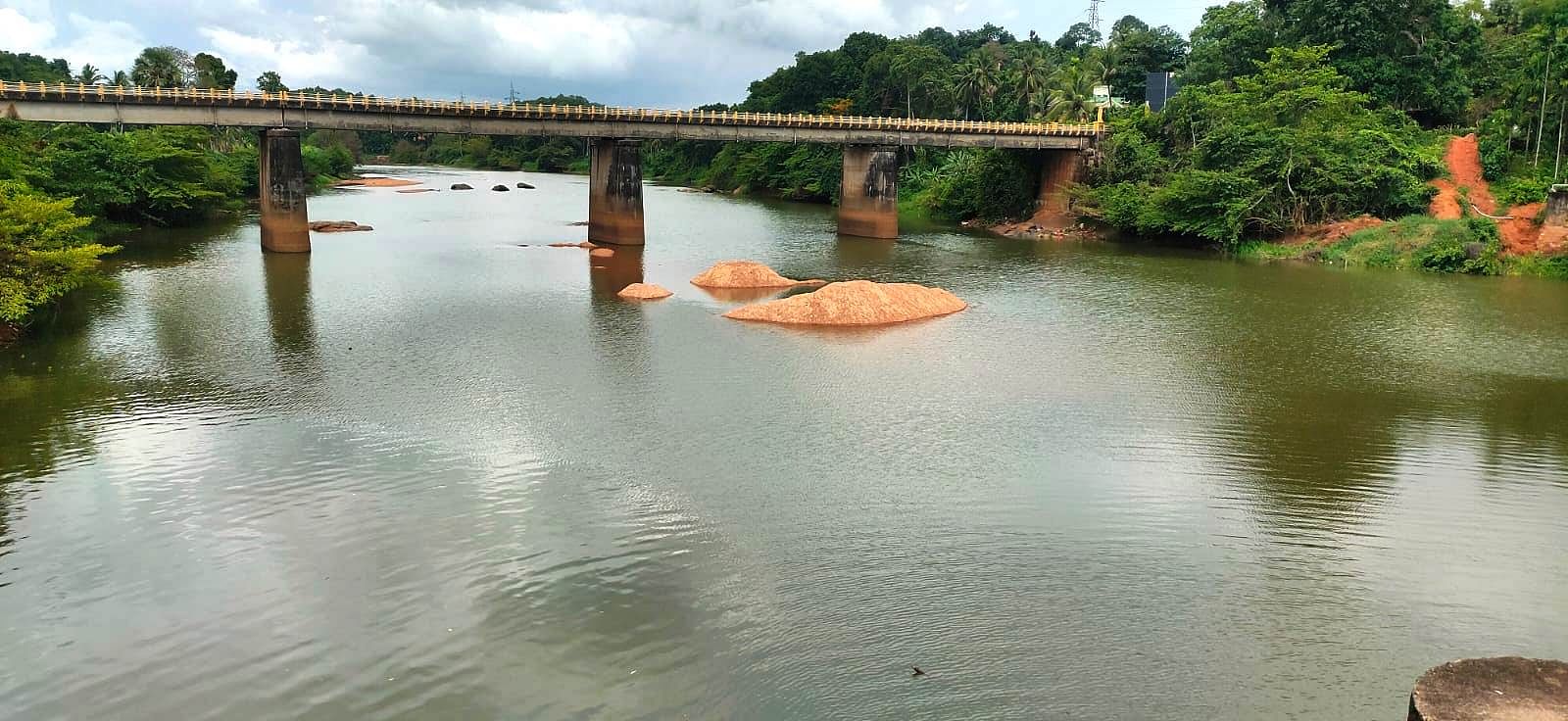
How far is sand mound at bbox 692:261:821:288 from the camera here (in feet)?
143

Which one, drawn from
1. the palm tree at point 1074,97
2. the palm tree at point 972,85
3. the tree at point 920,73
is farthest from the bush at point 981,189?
the tree at point 920,73

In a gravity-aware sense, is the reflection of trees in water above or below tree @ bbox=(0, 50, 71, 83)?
below

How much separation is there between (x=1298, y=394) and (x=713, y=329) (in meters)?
17.0

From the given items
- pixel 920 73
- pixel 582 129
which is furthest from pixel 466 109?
pixel 920 73

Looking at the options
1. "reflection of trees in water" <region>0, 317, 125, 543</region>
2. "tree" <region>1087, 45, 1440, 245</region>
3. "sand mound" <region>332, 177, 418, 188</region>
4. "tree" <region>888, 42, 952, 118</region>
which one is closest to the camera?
"reflection of trees in water" <region>0, 317, 125, 543</region>

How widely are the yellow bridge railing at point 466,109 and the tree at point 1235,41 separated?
10712mm

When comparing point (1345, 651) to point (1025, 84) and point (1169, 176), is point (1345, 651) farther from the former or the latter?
point (1025, 84)

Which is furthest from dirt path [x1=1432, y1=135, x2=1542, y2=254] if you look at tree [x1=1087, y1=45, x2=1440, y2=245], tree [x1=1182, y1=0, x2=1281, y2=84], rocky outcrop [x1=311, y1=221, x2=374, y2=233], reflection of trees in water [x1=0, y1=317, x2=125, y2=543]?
rocky outcrop [x1=311, y1=221, x2=374, y2=233]

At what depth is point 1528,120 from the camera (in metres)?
59.0

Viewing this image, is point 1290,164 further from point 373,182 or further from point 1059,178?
point 373,182

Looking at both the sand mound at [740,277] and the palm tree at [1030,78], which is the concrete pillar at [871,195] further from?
the palm tree at [1030,78]

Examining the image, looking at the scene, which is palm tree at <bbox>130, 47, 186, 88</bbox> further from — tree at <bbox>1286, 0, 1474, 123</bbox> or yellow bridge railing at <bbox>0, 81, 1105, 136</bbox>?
tree at <bbox>1286, 0, 1474, 123</bbox>

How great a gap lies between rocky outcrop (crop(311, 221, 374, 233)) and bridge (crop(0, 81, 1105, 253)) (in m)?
7.97

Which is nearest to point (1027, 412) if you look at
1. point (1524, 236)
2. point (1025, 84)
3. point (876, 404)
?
point (876, 404)
